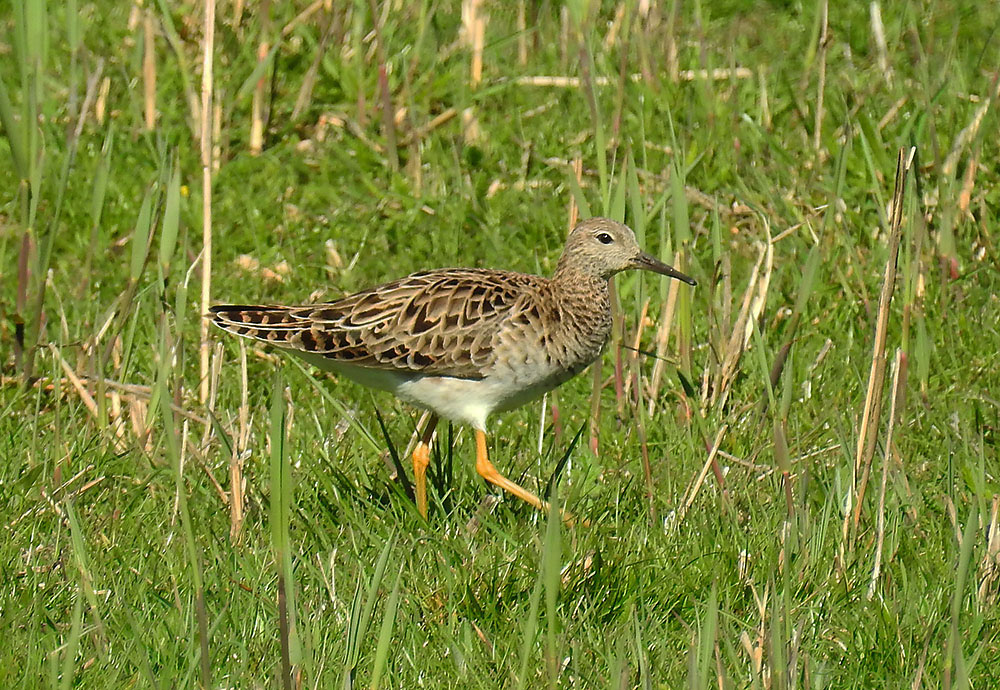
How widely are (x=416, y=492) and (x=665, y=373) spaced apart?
1490 millimetres

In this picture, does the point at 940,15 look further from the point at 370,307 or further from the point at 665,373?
the point at 370,307

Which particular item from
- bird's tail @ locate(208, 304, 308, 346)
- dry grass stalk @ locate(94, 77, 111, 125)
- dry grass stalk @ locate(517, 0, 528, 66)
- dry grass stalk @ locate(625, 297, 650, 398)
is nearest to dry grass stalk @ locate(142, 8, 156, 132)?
dry grass stalk @ locate(94, 77, 111, 125)

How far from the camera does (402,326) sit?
5.49m

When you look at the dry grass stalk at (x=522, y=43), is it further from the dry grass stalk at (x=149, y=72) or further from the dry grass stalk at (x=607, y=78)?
the dry grass stalk at (x=149, y=72)

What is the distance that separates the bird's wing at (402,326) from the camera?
5.46 metres

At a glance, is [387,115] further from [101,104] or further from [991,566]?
[991,566]

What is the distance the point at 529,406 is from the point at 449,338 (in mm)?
965

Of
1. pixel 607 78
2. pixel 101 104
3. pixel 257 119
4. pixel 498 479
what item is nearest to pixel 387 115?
pixel 257 119

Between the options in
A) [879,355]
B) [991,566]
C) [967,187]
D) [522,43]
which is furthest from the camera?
[522,43]

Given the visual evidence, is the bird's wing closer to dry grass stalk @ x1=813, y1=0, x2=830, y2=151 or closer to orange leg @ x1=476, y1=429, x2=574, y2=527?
orange leg @ x1=476, y1=429, x2=574, y2=527

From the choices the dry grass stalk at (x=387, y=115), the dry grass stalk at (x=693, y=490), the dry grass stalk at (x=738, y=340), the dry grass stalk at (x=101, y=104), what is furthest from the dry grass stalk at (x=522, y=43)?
the dry grass stalk at (x=693, y=490)

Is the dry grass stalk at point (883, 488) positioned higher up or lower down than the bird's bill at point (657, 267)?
lower down

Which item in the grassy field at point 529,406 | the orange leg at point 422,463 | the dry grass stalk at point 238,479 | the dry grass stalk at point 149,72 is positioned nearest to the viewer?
the grassy field at point 529,406

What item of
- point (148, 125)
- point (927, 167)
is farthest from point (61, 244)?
point (927, 167)
